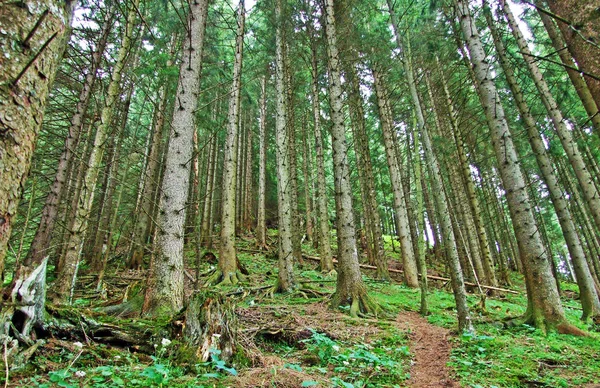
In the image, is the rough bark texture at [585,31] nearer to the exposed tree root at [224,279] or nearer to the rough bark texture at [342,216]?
the rough bark texture at [342,216]

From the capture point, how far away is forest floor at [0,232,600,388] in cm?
235

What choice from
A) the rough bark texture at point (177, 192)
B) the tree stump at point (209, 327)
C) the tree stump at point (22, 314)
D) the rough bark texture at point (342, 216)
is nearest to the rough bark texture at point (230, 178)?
the rough bark texture at point (342, 216)

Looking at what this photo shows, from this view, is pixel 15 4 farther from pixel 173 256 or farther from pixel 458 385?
pixel 458 385

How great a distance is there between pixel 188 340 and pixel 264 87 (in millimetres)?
16291

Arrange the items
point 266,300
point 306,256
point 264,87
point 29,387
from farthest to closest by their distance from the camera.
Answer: point 264,87, point 306,256, point 266,300, point 29,387

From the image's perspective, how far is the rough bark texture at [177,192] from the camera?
4559 mm

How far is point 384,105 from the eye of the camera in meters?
12.3

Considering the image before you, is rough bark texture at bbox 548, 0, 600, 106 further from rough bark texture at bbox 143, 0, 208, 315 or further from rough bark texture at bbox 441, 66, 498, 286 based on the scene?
rough bark texture at bbox 441, 66, 498, 286

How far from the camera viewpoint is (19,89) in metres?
1.33

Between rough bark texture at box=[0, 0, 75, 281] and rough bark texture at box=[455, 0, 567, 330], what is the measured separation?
667 centimetres

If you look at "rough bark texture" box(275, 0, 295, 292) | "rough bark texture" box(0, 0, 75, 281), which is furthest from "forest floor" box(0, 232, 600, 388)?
"rough bark texture" box(275, 0, 295, 292)

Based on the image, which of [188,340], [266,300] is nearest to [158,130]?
[266,300]

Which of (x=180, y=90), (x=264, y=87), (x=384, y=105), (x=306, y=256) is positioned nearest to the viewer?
(x=180, y=90)

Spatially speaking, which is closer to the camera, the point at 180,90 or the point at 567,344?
the point at 567,344
